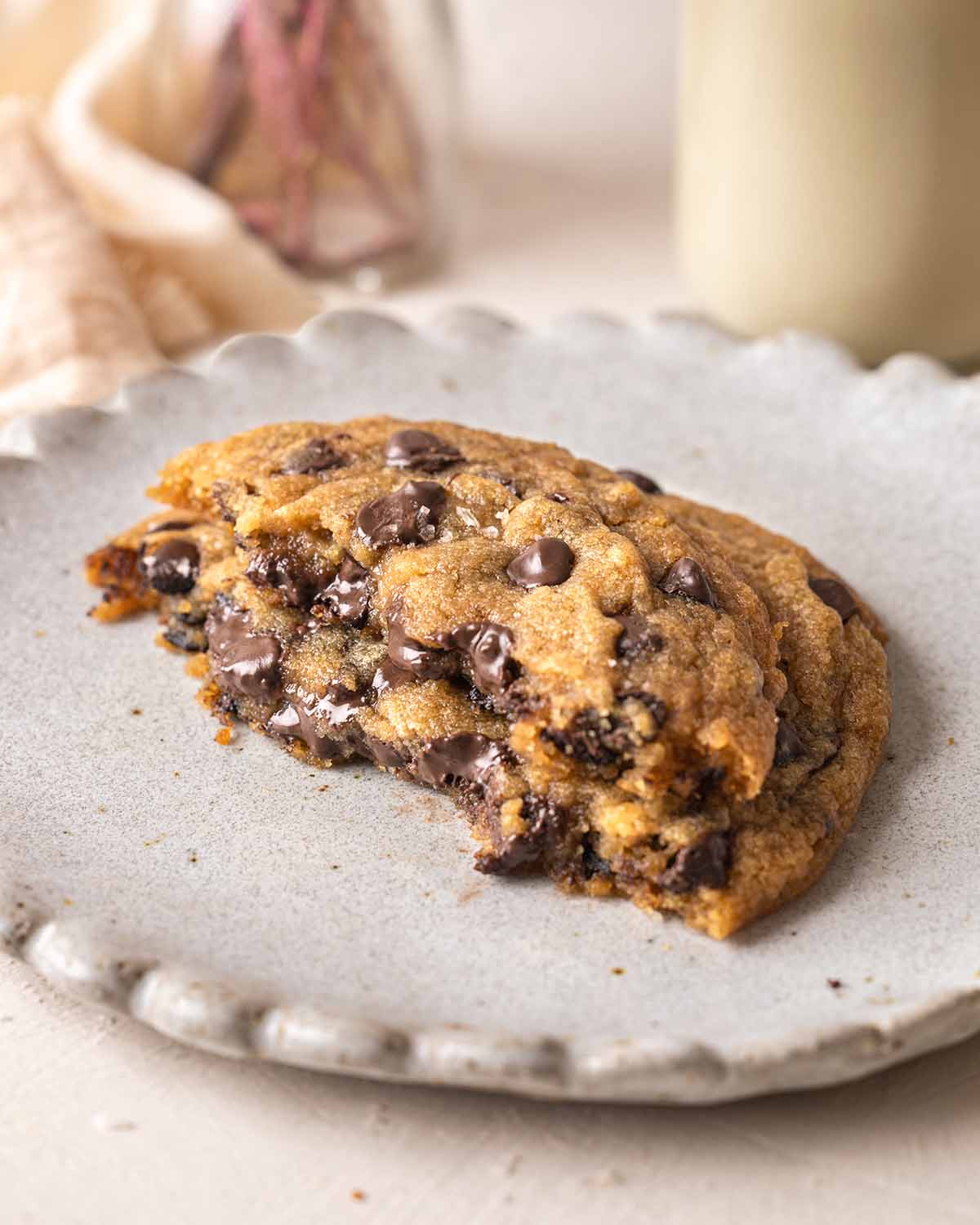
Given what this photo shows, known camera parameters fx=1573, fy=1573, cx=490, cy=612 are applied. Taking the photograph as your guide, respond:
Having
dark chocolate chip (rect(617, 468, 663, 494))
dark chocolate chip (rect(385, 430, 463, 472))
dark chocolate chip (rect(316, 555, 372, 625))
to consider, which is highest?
dark chocolate chip (rect(385, 430, 463, 472))

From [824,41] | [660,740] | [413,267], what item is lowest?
[413,267]

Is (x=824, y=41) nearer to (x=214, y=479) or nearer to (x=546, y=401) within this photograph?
(x=546, y=401)

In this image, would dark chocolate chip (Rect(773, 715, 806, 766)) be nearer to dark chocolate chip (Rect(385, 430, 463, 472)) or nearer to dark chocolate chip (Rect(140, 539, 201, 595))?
dark chocolate chip (Rect(385, 430, 463, 472))

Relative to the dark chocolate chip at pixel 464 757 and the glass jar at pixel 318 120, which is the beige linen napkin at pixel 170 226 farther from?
the dark chocolate chip at pixel 464 757

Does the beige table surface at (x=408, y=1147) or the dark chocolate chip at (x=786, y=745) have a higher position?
the dark chocolate chip at (x=786, y=745)

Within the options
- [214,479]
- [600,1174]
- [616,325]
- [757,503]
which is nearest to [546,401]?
[616,325]

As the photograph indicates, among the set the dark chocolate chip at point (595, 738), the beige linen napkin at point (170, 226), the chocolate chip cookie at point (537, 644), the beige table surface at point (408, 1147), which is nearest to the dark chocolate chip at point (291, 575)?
the chocolate chip cookie at point (537, 644)

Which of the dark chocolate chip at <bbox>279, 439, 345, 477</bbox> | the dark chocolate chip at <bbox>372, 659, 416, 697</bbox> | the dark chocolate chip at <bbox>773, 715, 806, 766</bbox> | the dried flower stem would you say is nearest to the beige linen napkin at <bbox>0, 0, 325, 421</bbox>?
the dried flower stem

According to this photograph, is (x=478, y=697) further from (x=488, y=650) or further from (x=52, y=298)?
(x=52, y=298)
